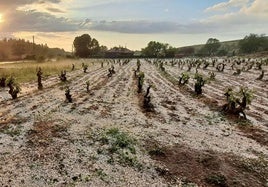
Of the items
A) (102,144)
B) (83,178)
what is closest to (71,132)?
(102,144)

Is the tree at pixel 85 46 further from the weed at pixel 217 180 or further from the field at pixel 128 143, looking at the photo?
the weed at pixel 217 180

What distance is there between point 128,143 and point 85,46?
14923 cm

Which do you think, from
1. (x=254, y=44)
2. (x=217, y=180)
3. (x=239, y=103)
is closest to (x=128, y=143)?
(x=217, y=180)

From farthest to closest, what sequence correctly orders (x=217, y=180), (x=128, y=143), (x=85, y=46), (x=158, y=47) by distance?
(x=158, y=47), (x=85, y=46), (x=128, y=143), (x=217, y=180)

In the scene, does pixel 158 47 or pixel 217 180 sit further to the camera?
pixel 158 47

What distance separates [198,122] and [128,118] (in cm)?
Result: 547

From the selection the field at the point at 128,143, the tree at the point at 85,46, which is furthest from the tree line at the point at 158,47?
the field at the point at 128,143

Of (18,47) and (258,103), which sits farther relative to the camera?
(18,47)

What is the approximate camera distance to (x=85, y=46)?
16850cm

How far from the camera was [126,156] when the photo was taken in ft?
68.0

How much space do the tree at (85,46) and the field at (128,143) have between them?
130026 mm

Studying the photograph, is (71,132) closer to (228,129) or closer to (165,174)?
(165,174)

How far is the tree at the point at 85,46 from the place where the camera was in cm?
16638

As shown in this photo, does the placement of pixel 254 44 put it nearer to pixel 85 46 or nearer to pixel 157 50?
pixel 157 50
